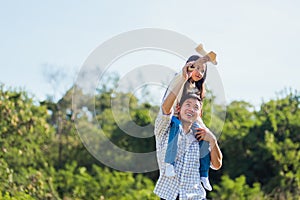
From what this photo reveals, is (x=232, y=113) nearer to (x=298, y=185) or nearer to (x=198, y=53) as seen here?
(x=298, y=185)

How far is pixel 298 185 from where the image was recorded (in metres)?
10.9

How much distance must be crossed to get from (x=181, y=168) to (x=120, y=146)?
6251 mm

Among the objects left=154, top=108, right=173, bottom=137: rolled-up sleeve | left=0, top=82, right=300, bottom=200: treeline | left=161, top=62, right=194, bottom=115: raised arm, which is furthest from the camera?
left=0, top=82, right=300, bottom=200: treeline

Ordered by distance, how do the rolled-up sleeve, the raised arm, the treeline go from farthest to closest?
the treeline
the rolled-up sleeve
the raised arm

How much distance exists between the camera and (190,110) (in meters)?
3.49

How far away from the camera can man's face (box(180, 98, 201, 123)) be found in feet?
11.4

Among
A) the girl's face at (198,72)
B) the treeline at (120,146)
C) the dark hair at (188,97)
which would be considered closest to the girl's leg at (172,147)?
the dark hair at (188,97)

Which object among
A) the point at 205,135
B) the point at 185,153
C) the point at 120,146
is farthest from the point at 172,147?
the point at 120,146

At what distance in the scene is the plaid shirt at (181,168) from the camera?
342 cm

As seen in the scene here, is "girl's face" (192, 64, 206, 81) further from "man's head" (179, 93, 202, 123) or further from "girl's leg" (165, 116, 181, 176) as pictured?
"girl's leg" (165, 116, 181, 176)

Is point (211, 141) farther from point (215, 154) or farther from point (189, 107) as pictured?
point (189, 107)

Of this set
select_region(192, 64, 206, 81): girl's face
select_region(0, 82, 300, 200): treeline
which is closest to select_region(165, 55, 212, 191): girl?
select_region(192, 64, 206, 81): girl's face

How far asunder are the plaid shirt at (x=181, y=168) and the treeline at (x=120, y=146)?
4249 millimetres

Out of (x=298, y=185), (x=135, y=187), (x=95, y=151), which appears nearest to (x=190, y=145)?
(x=95, y=151)
